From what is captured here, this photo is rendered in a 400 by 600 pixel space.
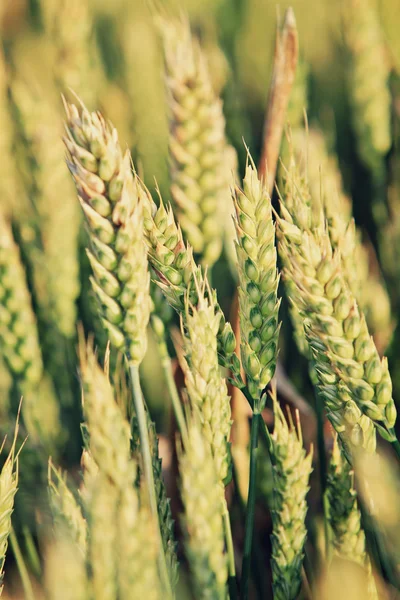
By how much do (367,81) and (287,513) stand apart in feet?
2.27

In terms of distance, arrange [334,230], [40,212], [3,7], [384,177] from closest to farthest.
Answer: [334,230]
[40,212]
[384,177]
[3,7]

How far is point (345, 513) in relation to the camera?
0.58 metres

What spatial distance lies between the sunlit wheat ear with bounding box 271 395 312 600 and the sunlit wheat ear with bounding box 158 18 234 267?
0.26 meters

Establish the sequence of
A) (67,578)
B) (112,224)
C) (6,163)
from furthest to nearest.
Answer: (6,163) → (112,224) → (67,578)

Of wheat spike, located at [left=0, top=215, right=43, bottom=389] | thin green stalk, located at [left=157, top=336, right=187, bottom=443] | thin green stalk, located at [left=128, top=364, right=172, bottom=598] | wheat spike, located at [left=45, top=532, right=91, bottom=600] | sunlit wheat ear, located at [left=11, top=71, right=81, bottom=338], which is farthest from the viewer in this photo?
sunlit wheat ear, located at [left=11, top=71, right=81, bottom=338]

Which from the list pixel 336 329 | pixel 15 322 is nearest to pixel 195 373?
pixel 336 329

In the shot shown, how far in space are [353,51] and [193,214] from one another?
47 cm

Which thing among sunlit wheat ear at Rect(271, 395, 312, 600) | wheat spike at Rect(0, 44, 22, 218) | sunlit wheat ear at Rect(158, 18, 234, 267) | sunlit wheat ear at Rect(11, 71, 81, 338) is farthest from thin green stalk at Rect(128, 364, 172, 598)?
wheat spike at Rect(0, 44, 22, 218)

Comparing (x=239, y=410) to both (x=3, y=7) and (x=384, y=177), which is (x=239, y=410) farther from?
(x=3, y=7)

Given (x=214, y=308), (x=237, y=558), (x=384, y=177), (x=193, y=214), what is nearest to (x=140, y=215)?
(x=214, y=308)

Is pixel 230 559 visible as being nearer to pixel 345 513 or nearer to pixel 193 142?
pixel 345 513

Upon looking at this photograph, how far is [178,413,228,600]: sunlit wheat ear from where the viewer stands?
1.40 ft

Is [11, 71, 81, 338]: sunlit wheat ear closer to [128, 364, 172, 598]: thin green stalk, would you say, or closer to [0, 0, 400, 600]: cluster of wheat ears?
[0, 0, 400, 600]: cluster of wheat ears

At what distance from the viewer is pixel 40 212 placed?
2.86 ft
